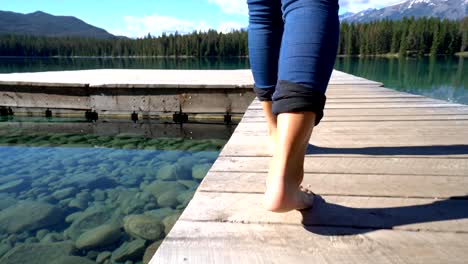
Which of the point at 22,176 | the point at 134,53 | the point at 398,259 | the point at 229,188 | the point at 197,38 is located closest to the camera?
the point at 398,259

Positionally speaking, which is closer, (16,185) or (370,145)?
(370,145)

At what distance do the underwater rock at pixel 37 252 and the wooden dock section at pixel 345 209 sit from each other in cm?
111

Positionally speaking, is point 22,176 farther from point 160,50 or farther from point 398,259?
point 160,50

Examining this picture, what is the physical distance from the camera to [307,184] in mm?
1152

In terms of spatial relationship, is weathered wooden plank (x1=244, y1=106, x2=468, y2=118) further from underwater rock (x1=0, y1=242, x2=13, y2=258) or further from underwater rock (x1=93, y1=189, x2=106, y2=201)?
underwater rock (x1=0, y1=242, x2=13, y2=258)

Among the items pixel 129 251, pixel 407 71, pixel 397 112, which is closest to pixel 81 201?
pixel 129 251

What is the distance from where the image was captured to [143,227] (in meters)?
2.06

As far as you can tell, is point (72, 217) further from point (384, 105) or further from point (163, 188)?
point (384, 105)

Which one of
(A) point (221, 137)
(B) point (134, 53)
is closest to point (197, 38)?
(B) point (134, 53)

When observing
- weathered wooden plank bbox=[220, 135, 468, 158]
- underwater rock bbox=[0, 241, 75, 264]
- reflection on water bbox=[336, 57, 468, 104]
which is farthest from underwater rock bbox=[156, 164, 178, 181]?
reflection on water bbox=[336, 57, 468, 104]

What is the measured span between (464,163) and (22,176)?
3.40 m

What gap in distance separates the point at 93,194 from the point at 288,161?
7.48ft

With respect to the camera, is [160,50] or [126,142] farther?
[160,50]

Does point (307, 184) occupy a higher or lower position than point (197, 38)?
lower
